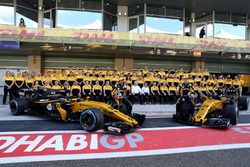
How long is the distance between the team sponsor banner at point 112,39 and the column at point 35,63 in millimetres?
3399

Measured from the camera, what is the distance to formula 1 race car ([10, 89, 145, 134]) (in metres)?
7.16

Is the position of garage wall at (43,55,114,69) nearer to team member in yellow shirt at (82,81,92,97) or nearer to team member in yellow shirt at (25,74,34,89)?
team member in yellow shirt at (25,74,34,89)

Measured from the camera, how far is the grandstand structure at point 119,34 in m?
17.5

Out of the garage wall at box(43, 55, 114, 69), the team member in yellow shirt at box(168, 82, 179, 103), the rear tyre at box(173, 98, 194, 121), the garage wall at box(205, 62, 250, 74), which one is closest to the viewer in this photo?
the rear tyre at box(173, 98, 194, 121)

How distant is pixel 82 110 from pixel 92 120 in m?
1.00

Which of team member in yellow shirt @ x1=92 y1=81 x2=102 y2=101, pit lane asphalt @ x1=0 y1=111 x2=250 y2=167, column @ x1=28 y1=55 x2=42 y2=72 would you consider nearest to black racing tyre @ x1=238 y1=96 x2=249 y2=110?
team member in yellow shirt @ x1=92 y1=81 x2=102 y2=101

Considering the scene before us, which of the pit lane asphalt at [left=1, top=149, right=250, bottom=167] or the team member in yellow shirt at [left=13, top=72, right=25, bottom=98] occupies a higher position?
the team member in yellow shirt at [left=13, top=72, right=25, bottom=98]

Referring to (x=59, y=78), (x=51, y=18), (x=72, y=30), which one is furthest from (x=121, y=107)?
(x=51, y=18)

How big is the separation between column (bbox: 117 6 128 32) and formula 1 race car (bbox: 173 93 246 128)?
517 inches

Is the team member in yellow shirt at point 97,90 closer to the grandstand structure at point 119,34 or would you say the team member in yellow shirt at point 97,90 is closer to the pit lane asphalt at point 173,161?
the grandstand structure at point 119,34

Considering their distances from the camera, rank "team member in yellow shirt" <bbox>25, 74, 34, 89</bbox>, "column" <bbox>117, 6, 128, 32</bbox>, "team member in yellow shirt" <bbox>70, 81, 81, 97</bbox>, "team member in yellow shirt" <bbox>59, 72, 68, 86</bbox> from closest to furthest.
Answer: "team member in yellow shirt" <bbox>70, 81, 81, 97</bbox>, "team member in yellow shirt" <bbox>25, 74, 34, 89</bbox>, "team member in yellow shirt" <bbox>59, 72, 68, 86</bbox>, "column" <bbox>117, 6, 128, 32</bbox>

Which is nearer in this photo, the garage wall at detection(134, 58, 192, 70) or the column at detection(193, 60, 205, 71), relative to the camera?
the garage wall at detection(134, 58, 192, 70)

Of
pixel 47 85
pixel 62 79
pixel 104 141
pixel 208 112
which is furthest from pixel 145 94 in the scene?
pixel 104 141

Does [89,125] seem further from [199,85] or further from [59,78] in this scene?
[199,85]
